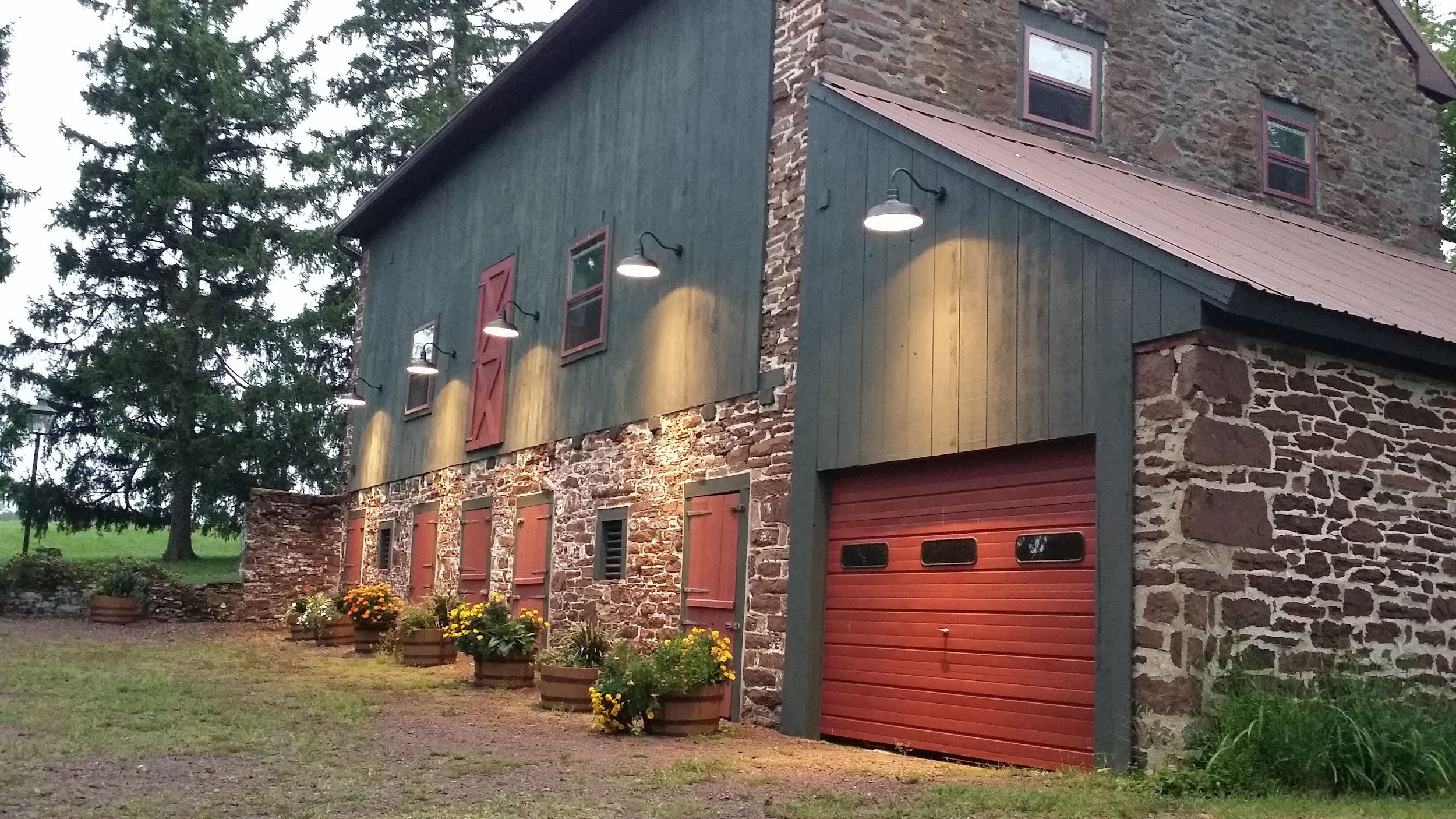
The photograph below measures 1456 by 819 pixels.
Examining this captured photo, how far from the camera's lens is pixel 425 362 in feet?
59.4

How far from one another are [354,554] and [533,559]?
788cm

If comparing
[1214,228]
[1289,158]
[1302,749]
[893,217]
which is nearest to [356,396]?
[1289,158]

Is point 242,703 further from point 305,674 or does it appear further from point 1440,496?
point 1440,496

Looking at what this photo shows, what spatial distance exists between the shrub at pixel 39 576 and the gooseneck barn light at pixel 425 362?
7247 mm

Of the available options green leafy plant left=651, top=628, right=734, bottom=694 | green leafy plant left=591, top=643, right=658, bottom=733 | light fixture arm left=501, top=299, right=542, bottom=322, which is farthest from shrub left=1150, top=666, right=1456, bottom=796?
light fixture arm left=501, top=299, right=542, bottom=322

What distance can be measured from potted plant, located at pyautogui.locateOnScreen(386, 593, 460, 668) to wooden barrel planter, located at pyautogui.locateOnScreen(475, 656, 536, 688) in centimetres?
214

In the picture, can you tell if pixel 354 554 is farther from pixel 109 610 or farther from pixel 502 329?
pixel 502 329

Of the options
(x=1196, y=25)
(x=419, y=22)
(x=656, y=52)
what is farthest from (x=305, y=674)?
(x=419, y=22)

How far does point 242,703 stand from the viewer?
36.1 ft

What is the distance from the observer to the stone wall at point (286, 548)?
74.4ft

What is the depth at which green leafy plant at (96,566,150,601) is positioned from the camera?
21.3 meters

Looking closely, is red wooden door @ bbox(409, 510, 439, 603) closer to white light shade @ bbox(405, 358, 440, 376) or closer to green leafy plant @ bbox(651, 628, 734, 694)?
white light shade @ bbox(405, 358, 440, 376)

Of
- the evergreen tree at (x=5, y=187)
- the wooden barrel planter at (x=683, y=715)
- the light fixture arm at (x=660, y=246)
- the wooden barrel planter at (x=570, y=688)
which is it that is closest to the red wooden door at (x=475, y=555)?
the light fixture arm at (x=660, y=246)

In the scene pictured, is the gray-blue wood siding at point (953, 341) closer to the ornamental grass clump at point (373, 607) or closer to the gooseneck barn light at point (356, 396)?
the ornamental grass clump at point (373, 607)
